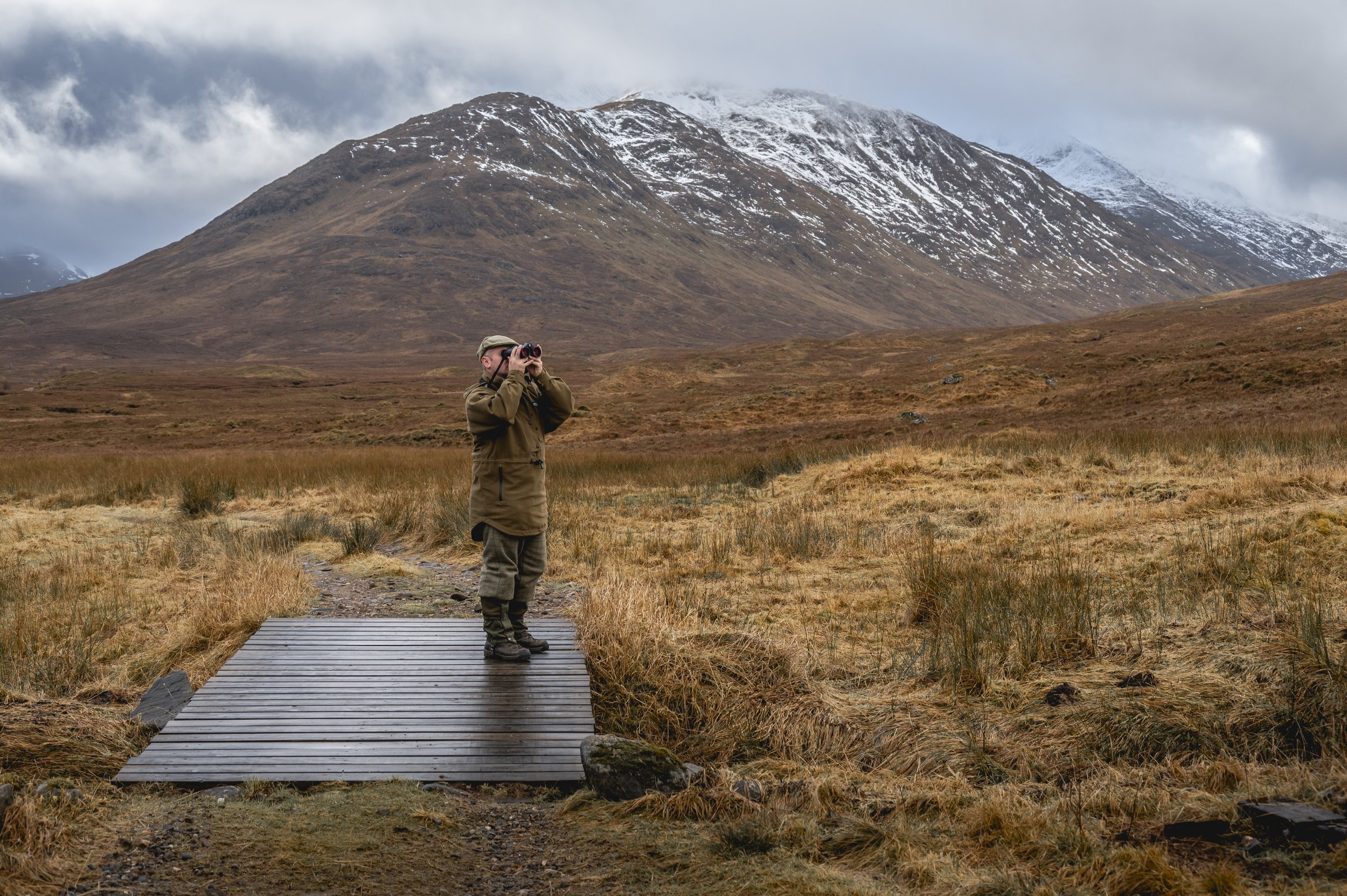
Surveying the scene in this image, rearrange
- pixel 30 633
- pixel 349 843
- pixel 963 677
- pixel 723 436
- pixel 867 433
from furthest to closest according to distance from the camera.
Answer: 1. pixel 723 436
2. pixel 867 433
3. pixel 30 633
4. pixel 963 677
5. pixel 349 843

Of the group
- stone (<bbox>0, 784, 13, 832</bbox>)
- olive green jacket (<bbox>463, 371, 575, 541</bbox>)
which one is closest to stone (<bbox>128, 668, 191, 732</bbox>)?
stone (<bbox>0, 784, 13, 832</bbox>)

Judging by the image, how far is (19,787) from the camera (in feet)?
→ 13.6

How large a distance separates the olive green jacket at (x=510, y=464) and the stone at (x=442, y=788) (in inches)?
68.8

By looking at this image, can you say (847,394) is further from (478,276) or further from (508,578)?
(478,276)

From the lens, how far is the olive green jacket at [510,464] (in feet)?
18.7

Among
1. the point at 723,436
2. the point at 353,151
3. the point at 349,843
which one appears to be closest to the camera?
the point at 349,843

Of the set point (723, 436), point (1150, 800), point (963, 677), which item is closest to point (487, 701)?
point (963, 677)

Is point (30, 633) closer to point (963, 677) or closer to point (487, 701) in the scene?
point (487, 701)

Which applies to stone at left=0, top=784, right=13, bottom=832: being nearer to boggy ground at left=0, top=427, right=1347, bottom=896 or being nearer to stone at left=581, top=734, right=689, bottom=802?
boggy ground at left=0, top=427, right=1347, bottom=896

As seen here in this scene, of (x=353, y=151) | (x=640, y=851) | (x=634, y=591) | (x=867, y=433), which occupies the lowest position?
(x=640, y=851)

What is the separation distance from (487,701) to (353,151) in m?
204

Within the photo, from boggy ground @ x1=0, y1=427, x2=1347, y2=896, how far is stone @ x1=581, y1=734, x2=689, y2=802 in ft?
0.45

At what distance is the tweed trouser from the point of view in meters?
5.74

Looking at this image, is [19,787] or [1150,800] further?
[19,787]
